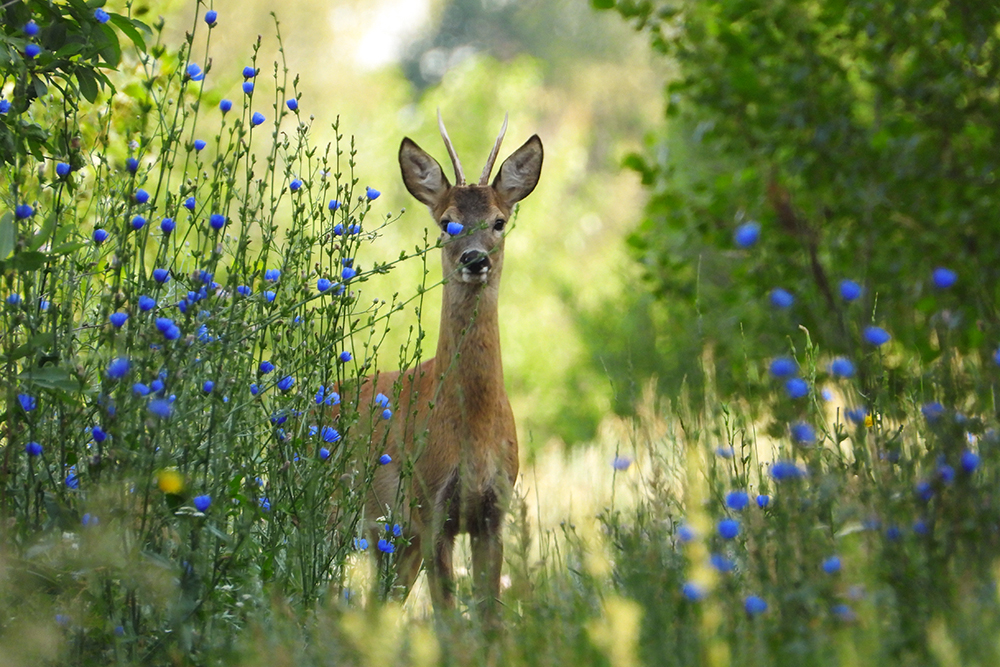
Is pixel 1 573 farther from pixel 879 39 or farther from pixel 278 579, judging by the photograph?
pixel 879 39

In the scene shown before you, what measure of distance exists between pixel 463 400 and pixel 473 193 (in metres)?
1.32

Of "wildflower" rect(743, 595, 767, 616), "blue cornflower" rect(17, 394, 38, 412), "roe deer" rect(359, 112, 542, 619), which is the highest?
"roe deer" rect(359, 112, 542, 619)

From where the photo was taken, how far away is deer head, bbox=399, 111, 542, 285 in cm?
556

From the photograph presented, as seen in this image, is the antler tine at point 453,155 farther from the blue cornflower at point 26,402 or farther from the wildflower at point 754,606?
the wildflower at point 754,606

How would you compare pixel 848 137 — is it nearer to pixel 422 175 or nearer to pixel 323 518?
pixel 422 175

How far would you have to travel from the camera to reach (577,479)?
33.1ft

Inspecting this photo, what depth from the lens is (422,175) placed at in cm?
614

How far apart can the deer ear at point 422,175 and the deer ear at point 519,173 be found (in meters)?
0.29

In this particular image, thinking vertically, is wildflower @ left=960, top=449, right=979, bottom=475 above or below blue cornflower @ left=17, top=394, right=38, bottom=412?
below

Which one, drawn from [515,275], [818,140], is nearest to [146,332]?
[818,140]

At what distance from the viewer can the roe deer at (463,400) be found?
195 inches

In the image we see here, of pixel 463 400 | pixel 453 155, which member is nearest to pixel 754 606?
pixel 463 400

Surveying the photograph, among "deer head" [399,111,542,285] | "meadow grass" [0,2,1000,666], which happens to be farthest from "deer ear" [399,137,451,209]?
"meadow grass" [0,2,1000,666]

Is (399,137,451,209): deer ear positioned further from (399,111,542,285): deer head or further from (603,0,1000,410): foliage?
(603,0,1000,410): foliage
